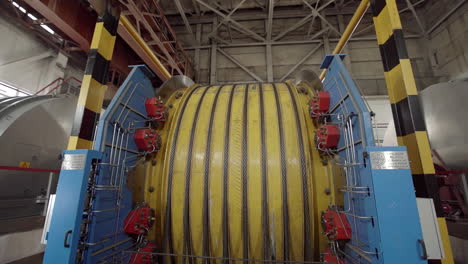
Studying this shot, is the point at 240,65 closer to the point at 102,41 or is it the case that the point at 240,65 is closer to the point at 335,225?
the point at 102,41

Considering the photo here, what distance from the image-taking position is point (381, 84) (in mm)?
9305

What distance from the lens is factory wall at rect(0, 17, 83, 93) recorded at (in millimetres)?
5637

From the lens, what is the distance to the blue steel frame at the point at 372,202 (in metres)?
1.51

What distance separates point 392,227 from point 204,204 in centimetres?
166

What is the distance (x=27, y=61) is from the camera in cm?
607

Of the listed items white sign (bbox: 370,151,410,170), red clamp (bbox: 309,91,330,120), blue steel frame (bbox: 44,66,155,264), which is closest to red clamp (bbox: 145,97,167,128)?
blue steel frame (bbox: 44,66,155,264)

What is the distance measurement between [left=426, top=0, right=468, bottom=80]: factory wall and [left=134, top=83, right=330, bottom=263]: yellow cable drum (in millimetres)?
→ 9831

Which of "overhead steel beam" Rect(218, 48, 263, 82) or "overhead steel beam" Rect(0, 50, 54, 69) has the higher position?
"overhead steel beam" Rect(218, 48, 263, 82)

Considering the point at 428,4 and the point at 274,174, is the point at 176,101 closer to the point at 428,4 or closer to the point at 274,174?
the point at 274,174

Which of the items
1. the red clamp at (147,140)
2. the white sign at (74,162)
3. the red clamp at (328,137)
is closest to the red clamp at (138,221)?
the red clamp at (147,140)

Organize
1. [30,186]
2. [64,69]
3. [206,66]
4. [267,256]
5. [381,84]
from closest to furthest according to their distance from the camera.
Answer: [267,256] < [30,186] < [64,69] < [381,84] < [206,66]

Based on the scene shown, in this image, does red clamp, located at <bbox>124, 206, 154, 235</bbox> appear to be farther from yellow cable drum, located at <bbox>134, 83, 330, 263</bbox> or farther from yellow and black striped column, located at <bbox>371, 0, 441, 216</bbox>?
yellow and black striped column, located at <bbox>371, 0, 441, 216</bbox>

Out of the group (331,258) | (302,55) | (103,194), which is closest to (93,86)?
(103,194)

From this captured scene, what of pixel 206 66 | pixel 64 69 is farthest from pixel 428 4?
pixel 64 69
